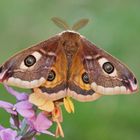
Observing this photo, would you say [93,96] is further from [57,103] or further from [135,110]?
[135,110]

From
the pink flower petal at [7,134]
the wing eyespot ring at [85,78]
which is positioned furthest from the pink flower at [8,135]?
the wing eyespot ring at [85,78]

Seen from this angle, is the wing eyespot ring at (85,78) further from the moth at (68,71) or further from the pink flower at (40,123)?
the pink flower at (40,123)

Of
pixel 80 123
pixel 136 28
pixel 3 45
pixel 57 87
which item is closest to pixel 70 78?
pixel 57 87

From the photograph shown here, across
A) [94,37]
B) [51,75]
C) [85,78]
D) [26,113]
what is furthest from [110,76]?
[94,37]

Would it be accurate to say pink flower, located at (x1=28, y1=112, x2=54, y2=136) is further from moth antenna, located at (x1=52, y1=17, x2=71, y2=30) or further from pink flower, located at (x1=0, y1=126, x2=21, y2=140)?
moth antenna, located at (x1=52, y1=17, x2=71, y2=30)

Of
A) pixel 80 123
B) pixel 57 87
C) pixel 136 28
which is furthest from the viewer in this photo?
pixel 136 28

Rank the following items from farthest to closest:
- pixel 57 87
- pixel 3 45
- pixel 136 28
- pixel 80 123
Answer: pixel 136 28
pixel 3 45
pixel 80 123
pixel 57 87
